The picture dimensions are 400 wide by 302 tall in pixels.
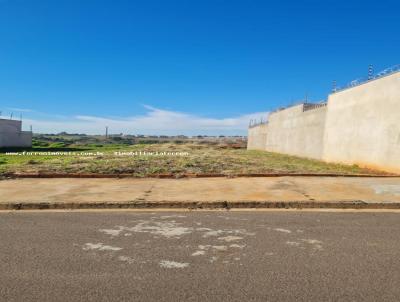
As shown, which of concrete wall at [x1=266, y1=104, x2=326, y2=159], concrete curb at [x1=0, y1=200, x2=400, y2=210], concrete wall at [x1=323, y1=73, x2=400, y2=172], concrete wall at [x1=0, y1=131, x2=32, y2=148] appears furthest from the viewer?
concrete wall at [x1=0, y1=131, x2=32, y2=148]

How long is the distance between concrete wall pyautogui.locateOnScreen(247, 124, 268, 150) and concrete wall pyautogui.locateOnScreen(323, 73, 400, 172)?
18.5 metres

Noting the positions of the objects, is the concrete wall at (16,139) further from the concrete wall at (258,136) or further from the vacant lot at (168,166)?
the concrete wall at (258,136)

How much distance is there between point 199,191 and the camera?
8.40 meters

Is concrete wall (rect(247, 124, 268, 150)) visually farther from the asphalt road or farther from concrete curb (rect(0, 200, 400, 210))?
the asphalt road

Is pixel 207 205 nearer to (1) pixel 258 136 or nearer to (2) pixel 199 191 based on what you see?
(2) pixel 199 191

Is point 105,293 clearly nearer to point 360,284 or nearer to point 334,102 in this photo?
point 360,284

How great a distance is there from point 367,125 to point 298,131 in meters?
10.3

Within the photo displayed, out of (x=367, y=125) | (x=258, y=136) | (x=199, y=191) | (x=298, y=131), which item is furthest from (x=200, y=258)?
(x=258, y=136)

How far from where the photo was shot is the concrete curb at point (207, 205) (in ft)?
22.7

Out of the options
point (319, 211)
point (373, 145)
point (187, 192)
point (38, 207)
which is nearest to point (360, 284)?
point (319, 211)

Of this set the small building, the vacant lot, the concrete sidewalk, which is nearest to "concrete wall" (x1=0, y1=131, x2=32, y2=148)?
the small building

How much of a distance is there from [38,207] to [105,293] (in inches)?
177

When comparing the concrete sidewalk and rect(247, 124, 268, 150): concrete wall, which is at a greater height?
rect(247, 124, 268, 150): concrete wall

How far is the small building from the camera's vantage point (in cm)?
4566
